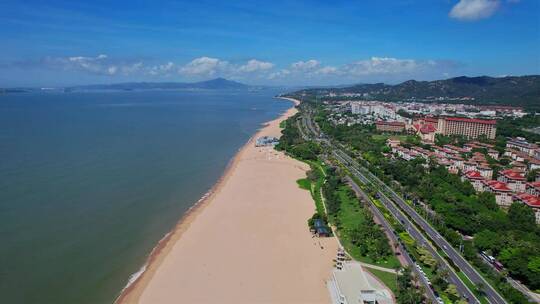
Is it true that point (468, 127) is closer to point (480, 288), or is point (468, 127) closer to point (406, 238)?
point (406, 238)

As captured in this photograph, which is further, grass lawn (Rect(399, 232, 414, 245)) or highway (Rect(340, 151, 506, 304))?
grass lawn (Rect(399, 232, 414, 245))

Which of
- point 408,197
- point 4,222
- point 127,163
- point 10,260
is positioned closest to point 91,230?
point 10,260

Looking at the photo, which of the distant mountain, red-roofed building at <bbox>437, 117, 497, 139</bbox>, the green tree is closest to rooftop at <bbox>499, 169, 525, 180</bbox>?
the green tree

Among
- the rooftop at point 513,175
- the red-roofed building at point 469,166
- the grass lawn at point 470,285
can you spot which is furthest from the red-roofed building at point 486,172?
the grass lawn at point 470,285

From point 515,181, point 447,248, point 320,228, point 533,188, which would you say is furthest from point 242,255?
point 515,181

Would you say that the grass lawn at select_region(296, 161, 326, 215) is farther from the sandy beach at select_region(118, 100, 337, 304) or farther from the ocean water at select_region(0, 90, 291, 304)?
the ocean water at select_region(0, 90, 291, 304)

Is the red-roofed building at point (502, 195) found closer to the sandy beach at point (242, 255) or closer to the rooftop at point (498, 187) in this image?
the rooftop at point (498, 187)
